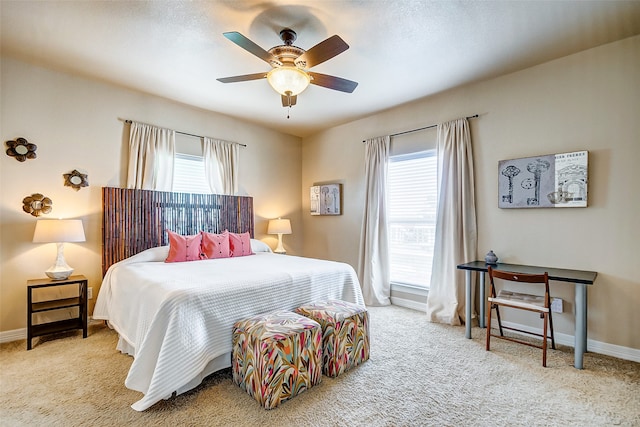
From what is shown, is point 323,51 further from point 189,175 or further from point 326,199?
point 326,199

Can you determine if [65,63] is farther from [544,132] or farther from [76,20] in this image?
[544,132]

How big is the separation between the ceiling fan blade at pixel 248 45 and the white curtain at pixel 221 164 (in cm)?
240

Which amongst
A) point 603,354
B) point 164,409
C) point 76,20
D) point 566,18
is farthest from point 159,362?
point 566,18

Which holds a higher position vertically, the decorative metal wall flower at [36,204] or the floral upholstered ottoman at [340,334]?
the decorative metal wall flower at [36,204]

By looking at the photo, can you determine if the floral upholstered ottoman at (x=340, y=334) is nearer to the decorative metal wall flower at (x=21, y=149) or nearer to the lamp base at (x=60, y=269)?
the lamp base at (x=60, y=269)

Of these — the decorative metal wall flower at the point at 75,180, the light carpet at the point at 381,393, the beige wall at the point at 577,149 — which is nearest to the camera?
the light carpet at the point at 381,393

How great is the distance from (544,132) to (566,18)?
106 centimetres

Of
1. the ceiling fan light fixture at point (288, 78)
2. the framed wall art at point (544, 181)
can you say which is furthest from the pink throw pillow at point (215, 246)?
the framed wall art at point (544, 181)

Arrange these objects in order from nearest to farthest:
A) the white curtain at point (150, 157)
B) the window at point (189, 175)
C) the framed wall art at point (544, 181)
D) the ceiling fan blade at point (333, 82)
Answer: the ceiling fan blade at point (333, 82) < the framed wall art at point (544, 181) < the white curtain at point (150, 157) < the window at point (189, 175)

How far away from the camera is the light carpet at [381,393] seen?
186cm

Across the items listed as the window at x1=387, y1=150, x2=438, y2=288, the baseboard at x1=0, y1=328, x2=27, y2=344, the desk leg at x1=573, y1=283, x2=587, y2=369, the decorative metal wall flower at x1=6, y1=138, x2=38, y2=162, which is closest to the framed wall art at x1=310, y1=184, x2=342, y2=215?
the window at x1=387, y1=150, x2=438, y2=288

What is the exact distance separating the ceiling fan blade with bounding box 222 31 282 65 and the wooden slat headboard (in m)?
2.46

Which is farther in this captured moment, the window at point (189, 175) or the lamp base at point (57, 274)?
the window at point (189, 175)

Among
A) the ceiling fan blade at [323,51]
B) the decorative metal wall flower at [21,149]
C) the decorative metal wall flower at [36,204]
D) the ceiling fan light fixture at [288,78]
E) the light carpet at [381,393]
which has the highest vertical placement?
the ceiling fan blade at [323,51]
